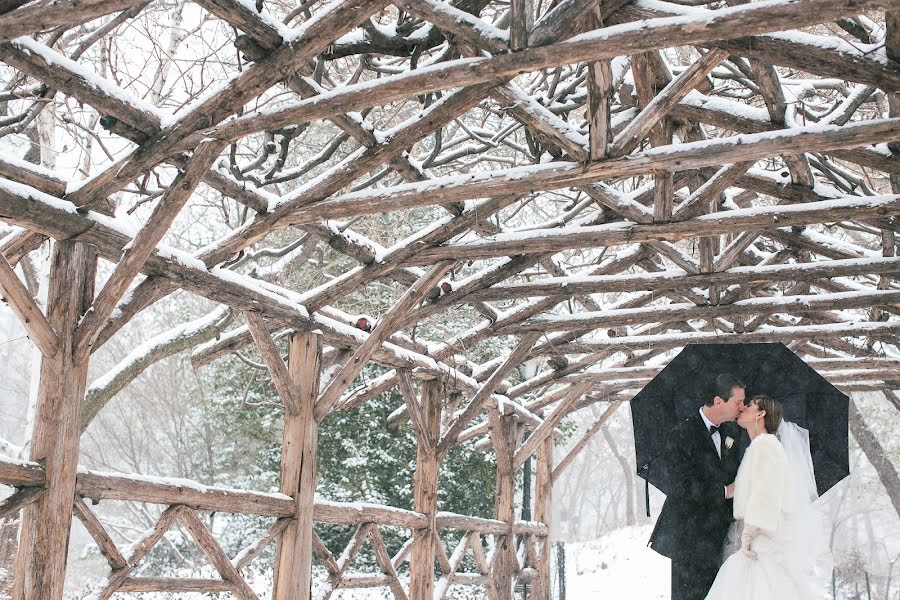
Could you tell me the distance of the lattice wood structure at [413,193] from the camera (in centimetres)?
383

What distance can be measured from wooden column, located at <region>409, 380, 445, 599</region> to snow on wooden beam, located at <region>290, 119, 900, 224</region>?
332 cm

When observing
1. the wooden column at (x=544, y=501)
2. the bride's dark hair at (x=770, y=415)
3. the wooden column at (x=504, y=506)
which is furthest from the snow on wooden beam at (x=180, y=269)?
the wooden column at (x=544, y=501)

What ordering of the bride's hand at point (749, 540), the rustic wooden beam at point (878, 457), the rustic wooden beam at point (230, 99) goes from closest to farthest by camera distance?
the rustic wooden beam at point (230, 99) → the bride's hand at point (749, 540) → the rustic wooden beam at point (878, 457)

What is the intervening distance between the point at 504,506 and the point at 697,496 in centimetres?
341

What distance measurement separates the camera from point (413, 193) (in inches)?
196

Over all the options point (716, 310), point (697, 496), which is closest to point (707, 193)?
point (716, 310)

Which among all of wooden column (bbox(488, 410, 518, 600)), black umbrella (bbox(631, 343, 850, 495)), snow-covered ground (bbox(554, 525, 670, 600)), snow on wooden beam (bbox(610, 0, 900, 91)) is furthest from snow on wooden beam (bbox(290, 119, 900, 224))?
snow-covered ground (bbox(554, 525, 670, 600))

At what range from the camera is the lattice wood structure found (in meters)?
3.83

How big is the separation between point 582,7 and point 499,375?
16.2ft

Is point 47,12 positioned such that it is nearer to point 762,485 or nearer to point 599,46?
point 599,46

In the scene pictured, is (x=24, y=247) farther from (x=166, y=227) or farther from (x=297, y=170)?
(x=297, y=170)

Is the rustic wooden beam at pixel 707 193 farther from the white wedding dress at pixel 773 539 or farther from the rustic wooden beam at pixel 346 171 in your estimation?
the rustic wooden beam at pixel 346 171

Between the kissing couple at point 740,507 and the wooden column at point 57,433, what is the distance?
3.76m

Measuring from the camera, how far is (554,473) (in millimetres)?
11586
